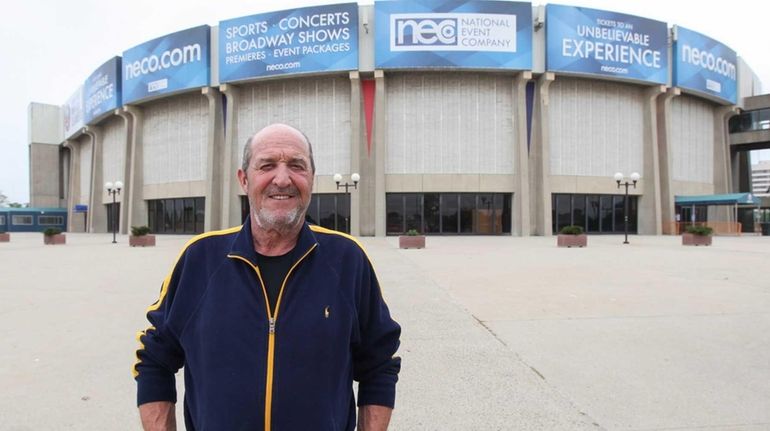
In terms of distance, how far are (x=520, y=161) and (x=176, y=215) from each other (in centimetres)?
2790

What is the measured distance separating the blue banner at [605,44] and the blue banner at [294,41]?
541 inches

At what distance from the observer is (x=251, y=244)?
1.79m

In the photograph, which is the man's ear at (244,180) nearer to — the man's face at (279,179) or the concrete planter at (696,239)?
the man's face at (279,179)

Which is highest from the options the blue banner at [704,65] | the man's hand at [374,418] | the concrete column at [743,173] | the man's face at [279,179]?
the blue banner at [704,65]

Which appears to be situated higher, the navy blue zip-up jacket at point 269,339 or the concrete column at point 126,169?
the concrete column at point 126,169

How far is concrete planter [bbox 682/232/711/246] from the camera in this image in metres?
20.2

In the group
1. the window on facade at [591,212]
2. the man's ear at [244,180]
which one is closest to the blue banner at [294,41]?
the window on facade at [591,212]

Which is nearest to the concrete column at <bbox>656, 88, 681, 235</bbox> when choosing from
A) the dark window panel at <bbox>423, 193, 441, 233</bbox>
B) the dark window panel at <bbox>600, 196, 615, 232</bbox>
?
the dark window panel at <bbox>600, 196, 615, 232</bbox>

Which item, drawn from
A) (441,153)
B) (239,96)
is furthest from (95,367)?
(239,96)

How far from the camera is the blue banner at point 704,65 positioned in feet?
106

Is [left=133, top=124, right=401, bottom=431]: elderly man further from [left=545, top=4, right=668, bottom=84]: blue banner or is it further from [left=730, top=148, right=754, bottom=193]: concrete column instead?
[left=730, top=148, right=754, bottom=193]: concrete column

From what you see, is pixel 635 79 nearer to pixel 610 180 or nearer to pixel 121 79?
pixel 610 180

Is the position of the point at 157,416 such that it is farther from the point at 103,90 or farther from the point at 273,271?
the point at 103,90

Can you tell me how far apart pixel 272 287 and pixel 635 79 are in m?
36.0
